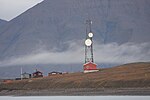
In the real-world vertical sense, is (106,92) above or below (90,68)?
below

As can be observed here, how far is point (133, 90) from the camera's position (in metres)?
98.8

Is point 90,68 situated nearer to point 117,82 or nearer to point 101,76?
point 101,76

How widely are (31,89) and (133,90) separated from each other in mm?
40265

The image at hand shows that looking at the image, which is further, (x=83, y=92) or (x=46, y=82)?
(x=46, y=82)

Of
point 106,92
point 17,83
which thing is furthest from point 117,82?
point 17,83

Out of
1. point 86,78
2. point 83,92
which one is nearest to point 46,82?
point 86,78

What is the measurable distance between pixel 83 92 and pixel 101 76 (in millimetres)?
16797

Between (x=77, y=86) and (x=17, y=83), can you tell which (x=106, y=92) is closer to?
(x=77, y=86)

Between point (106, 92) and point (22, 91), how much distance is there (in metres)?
33.5

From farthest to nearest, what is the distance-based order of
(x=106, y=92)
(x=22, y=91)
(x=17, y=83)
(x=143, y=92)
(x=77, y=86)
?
(x=17, y=83)
(x=22, y=91)
(x=77, y=86)
(x=106, y=92)
(x=143, y=92)

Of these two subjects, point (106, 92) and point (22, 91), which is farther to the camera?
point (22, 91)

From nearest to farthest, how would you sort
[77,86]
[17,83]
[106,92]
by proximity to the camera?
1. [106,92]
2. [77,86]
3. [17,83]

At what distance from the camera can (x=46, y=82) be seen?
5320 inches

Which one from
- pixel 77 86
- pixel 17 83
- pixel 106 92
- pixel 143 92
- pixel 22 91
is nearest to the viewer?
pixel 143 92
